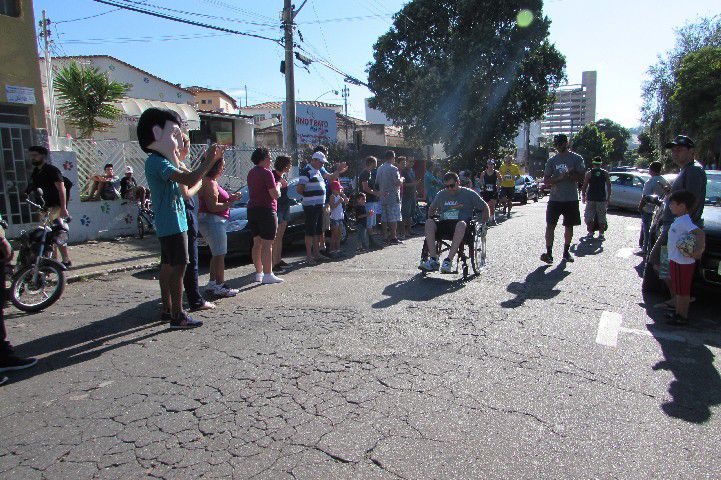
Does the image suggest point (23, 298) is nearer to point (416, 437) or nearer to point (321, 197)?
point (321, 197)

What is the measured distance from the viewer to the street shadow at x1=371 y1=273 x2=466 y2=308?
19.1 ft

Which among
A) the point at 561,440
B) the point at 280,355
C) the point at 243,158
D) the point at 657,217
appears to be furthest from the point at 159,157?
the point at 243,158

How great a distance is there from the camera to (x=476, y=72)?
22.8m

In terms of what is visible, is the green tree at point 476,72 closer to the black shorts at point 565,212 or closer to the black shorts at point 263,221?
the black shorts at point 565,212

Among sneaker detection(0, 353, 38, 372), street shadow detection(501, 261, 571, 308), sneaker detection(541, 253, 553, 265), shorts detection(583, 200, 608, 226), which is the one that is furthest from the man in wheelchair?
sneaker detection(0, 353, 38, 372)

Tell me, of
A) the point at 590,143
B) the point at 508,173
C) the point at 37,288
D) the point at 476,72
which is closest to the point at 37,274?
the point at 37,288

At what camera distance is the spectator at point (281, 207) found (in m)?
7.40

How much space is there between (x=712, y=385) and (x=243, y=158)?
44.6 feet

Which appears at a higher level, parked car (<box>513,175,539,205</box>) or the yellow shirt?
the yellow shirt

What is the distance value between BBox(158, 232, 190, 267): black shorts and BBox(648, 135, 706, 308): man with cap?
189 inches

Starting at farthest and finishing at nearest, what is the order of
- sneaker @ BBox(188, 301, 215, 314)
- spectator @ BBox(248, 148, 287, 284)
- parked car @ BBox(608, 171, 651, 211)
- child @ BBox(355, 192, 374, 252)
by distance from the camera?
parked car @ BBox(608, 171, 651, 211), child @ BBox(355, 192, 374, 252), spectator @ BBox(248, 148, 287, 284), sneaker @ BBox(188, 301, 215, 314)

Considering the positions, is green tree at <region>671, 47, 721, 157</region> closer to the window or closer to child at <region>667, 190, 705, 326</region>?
child at <region>667, 190, 705, 326</region>

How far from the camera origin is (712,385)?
3553mm

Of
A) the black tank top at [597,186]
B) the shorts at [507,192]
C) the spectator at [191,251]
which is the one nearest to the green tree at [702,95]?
the shorts at [507,192]
